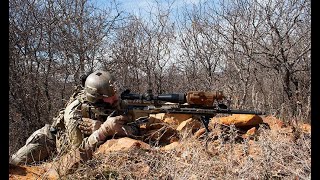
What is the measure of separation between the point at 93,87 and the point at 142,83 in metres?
7.15

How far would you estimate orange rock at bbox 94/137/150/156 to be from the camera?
4215mm

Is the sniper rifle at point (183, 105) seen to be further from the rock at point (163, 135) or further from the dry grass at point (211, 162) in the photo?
the dry grass at point (211, 162)

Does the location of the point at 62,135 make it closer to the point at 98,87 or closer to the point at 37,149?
the point at 37,149

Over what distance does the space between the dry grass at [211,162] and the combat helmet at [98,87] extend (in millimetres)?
1522

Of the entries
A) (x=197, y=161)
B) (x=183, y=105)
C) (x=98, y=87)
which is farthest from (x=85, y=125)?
(x=197, y=161)

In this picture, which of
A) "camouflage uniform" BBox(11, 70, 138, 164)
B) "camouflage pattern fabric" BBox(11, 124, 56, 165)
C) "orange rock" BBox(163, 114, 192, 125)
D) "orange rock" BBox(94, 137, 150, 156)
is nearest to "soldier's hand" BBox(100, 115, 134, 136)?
"camouflage uniform" BBox(11, 70, 138, 164)

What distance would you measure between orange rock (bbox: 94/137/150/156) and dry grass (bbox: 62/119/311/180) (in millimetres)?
211

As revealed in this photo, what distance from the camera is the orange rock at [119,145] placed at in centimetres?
421

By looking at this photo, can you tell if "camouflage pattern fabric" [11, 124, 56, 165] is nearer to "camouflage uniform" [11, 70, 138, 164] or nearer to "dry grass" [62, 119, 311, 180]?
"camouflage uniform" [11, 70, 138, 164]

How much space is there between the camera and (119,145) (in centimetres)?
436

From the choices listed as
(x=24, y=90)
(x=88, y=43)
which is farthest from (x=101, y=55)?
(x=24, y=90)

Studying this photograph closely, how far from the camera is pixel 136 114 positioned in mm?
5527

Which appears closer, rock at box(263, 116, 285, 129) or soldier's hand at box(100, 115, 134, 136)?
soldier's hand at box(100, 115, 134, 136)

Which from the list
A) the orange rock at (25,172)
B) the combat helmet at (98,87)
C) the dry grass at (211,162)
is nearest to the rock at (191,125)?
the combat helmet at (98,87)
